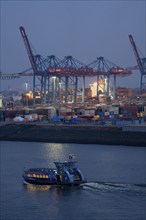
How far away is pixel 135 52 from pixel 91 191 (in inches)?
767

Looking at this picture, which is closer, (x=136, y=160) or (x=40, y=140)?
(x=136, y=160)

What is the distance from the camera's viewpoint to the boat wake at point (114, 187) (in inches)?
326

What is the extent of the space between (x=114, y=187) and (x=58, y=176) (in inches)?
37.0

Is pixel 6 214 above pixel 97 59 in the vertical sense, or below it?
below

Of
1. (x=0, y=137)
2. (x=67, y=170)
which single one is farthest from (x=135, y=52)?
(x=67, y=170)

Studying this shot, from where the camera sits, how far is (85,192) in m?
8.35

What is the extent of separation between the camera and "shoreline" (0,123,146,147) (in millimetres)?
14609

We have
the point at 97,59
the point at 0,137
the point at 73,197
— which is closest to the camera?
the point at 73,197

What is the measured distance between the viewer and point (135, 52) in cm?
2734

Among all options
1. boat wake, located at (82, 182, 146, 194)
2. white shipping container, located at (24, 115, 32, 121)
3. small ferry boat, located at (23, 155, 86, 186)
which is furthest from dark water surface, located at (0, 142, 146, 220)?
white shipping container, located at (24, 115, 32, 121)

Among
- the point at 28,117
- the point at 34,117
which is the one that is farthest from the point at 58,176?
the point at 34,117

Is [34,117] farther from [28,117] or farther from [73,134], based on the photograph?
[73,134]

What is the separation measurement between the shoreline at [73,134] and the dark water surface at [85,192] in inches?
109

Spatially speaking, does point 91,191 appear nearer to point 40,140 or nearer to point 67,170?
point 67,170
